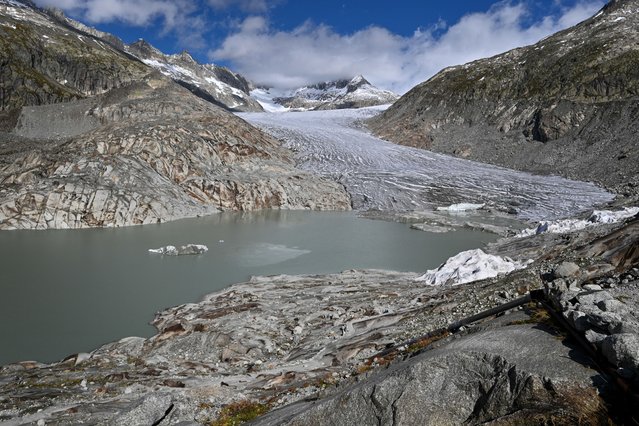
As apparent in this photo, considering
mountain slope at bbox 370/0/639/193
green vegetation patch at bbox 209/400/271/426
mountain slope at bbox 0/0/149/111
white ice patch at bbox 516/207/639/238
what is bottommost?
green vegetation patch at bbox 209/400/271/426

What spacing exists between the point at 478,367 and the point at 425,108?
200ft

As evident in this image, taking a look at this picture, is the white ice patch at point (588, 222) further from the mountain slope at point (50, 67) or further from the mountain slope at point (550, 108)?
the mountain slope at point (50, 67)

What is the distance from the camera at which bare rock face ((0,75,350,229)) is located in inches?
1121

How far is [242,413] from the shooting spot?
659cm

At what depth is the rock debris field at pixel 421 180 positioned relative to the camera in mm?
33625

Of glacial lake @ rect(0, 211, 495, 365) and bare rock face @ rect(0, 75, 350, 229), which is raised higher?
bare rock face @ rect(0, 75, 350, 229)

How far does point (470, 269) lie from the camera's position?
563 inches

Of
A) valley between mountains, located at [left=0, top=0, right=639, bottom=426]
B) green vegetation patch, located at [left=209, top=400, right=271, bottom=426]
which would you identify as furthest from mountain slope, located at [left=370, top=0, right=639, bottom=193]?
green vegetation patch, located at [left=209, top=400, right=271, bottom=426]

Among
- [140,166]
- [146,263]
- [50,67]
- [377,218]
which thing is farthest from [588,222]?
[50,67]

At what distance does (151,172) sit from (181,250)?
14.3 m

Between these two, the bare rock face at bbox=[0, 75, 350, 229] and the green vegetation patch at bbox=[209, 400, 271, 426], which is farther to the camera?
the bare rock face at bbox=[0, 75, 350, 229]

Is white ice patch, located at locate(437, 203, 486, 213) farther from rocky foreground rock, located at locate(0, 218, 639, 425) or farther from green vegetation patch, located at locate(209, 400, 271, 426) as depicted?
green vegetation patch, located at locate(209, 400, 271, 426)

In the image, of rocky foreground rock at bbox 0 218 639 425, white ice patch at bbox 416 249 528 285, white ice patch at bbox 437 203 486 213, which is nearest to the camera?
rocky foreground rock at bbox 0 218 639 425

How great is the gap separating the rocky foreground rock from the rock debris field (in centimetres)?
2096
